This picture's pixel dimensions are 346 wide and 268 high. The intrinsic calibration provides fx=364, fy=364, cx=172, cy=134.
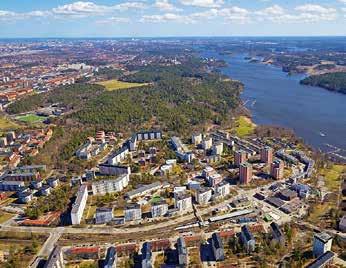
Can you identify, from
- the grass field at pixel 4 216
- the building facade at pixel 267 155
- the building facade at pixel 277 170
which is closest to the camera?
the grass field at pixel 4 216

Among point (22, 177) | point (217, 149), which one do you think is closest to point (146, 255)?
point (22, 177)

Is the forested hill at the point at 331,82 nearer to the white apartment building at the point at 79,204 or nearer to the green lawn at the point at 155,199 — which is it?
the green lawn at the point at 155,199

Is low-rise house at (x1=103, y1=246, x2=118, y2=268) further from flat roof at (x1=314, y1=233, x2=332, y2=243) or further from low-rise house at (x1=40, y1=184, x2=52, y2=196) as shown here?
flat roof at (x1=314, y1=233, x2=332, y2=243)

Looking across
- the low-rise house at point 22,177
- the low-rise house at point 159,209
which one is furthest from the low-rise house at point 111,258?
the low-rise house at point 22,177

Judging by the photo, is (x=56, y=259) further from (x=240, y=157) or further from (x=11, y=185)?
(x=240, y=157)

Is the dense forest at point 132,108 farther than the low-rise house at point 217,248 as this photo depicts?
Yes

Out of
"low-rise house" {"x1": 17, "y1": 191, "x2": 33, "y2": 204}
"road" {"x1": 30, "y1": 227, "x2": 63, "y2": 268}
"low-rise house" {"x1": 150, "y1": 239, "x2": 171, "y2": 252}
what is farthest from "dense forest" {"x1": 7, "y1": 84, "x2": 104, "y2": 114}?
"low-rise house" {"x1": 150, "y1": 239, "x2": 171, "y2": 252}

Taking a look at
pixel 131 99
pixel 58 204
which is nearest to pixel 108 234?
pixel 58 204
